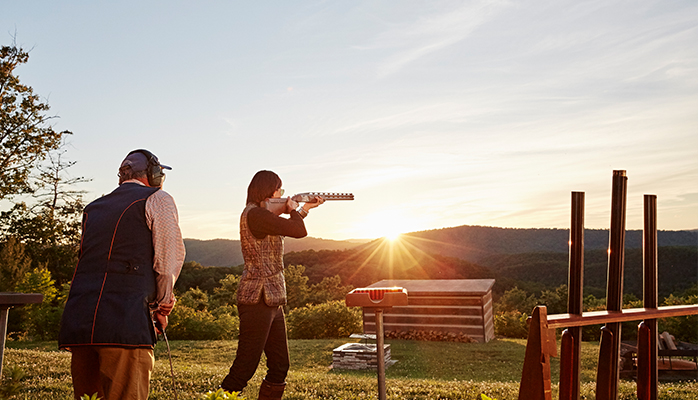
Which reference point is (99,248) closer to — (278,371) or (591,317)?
(278,371)

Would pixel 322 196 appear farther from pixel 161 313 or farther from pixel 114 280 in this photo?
pixel 114 280

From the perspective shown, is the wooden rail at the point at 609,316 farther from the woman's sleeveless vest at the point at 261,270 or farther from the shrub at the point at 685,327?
the shrub at the point at 685,327

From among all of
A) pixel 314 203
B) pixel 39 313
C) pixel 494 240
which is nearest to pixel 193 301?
pixel 39 313

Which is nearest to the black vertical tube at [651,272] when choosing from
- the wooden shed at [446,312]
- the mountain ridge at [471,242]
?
the wooden shed at [446,312]

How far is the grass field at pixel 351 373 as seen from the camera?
606 centimetres

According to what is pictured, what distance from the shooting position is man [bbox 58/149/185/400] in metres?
2.74

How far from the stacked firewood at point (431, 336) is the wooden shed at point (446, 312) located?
0.08 m

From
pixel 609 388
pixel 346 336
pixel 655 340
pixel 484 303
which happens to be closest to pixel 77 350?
pixel 609 388

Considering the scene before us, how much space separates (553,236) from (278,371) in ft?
119

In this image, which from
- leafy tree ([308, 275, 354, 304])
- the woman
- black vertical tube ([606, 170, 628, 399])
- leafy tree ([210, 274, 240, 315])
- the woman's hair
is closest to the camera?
black vertical tube ([606, 170, 628, 399])

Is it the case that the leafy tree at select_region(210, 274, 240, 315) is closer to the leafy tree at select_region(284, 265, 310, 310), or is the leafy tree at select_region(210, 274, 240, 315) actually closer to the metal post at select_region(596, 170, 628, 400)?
the leafy tree at select_region(284, 265, 310, 310)

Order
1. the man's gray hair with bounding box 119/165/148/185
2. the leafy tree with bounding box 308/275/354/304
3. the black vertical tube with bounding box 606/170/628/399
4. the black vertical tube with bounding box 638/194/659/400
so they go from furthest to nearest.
→ the leafy tree with bounding box 308/275/354/304, the black vertical tube with bounding box 638/194/659/400, the black vertical tube with bounding box 606/170/628/399, the man's gray hair with bounding box 119/165/148/185

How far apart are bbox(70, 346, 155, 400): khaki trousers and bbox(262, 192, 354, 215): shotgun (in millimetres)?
1561

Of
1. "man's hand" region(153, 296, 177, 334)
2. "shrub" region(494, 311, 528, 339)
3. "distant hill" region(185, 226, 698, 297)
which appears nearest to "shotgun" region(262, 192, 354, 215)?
"man's hand" region(153, 296, 177, 334)
